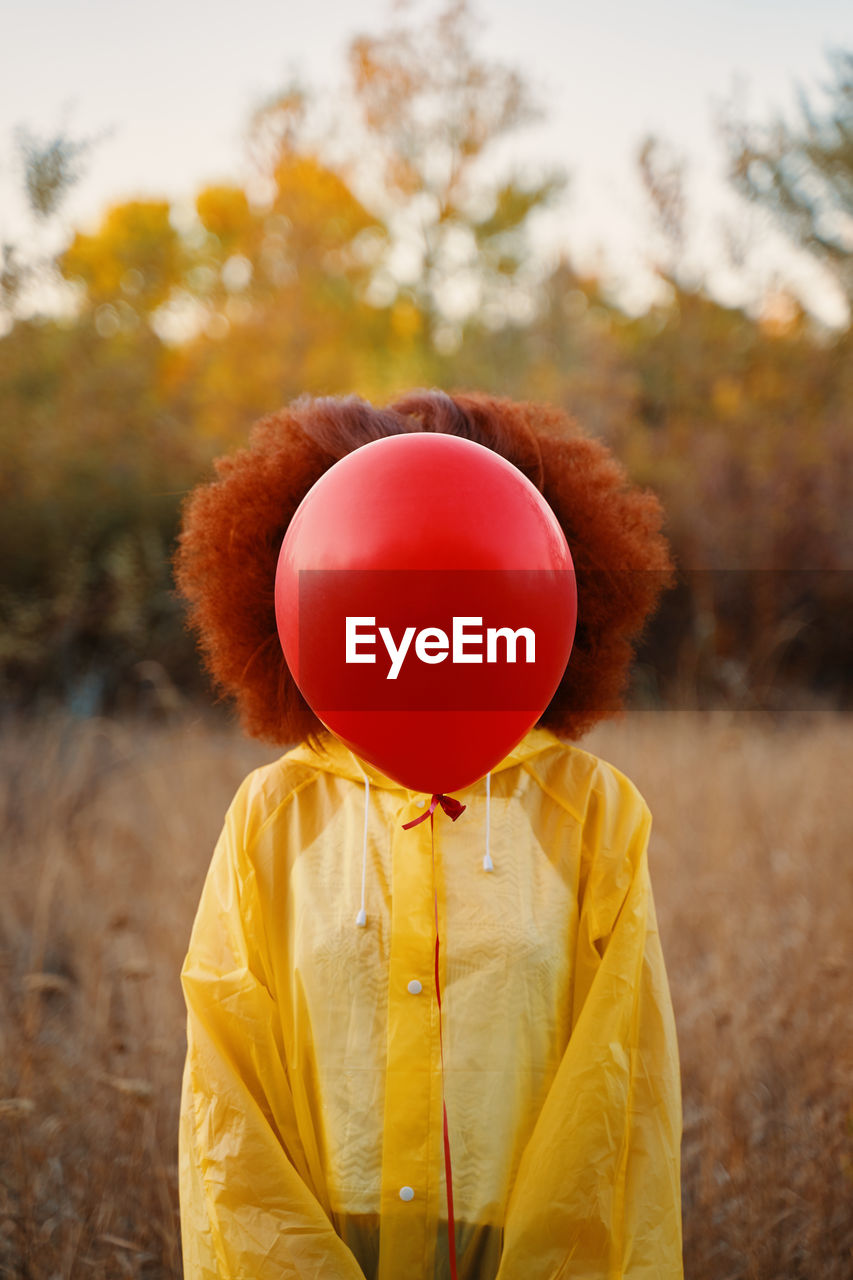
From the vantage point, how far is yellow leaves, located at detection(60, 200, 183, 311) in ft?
27.0

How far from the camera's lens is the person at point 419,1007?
134 centimetres

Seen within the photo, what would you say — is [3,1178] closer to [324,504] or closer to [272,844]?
[272,844]

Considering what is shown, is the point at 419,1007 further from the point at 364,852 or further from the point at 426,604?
the point at 426,604

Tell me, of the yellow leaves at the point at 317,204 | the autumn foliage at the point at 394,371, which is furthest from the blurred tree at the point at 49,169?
the yellow leaves at the point at 317,204

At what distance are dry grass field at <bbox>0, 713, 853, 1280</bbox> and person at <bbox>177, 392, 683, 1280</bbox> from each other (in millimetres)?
763

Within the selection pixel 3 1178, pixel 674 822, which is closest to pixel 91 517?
pixel 674 822

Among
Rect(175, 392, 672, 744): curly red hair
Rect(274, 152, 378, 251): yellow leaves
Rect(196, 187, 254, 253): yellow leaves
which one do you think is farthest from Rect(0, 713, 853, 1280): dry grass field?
Rect(196, 187, 254, 253): yellow leaves

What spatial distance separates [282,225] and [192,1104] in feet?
38.2

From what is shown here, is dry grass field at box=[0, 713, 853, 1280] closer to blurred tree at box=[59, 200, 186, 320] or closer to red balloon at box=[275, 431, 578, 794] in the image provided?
red balloon at box=[275, 431, 578, 794]

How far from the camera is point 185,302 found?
10727 millimetres

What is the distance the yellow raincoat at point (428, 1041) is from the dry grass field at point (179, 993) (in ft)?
2.48

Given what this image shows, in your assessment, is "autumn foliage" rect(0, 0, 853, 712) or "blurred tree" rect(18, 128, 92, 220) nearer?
"blurred tree" rect(18, 128, 92, 220)

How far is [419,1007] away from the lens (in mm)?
1378

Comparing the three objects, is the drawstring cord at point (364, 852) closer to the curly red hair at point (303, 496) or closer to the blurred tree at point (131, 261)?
the curly red hair at point (303, 496)
